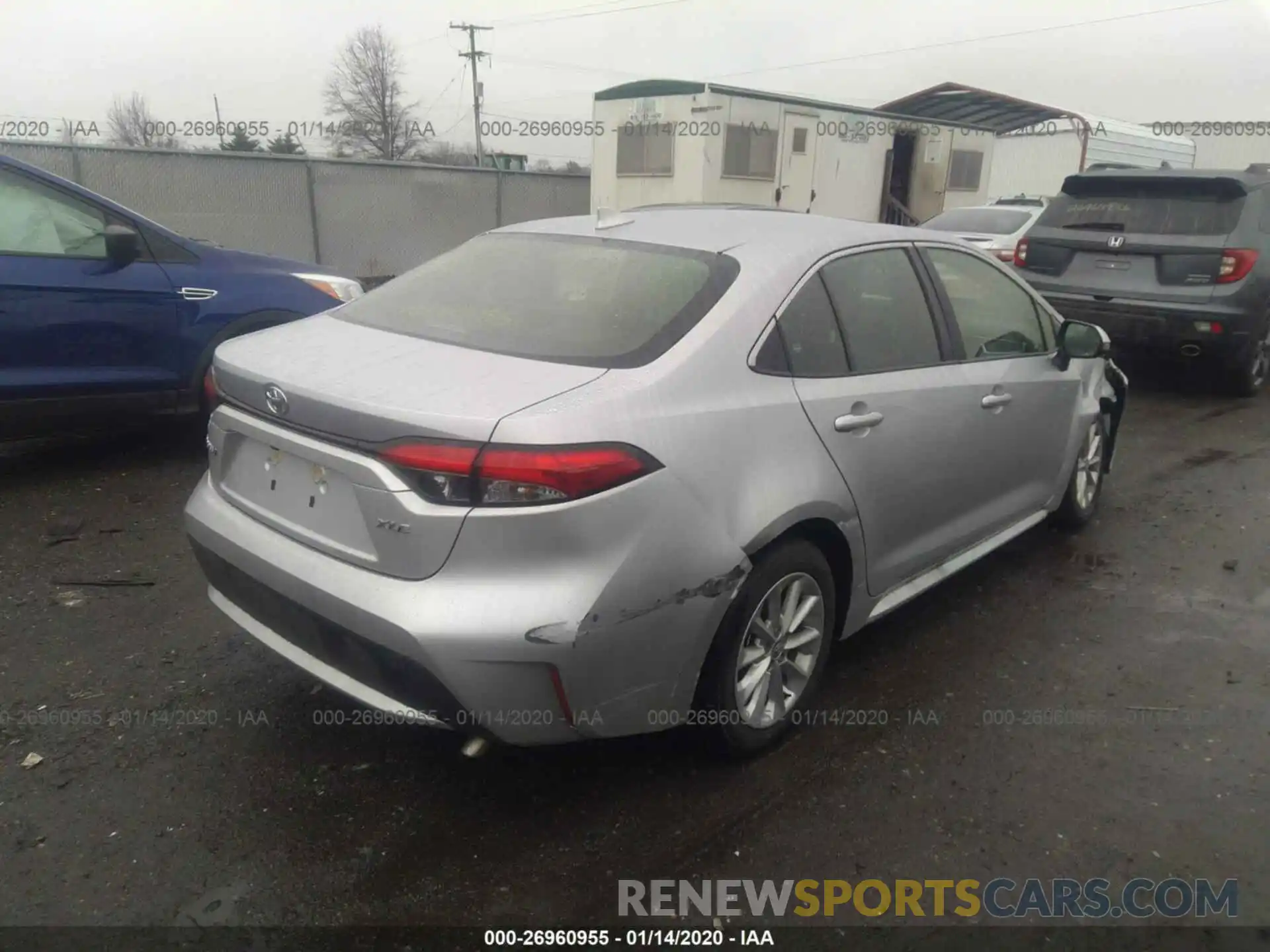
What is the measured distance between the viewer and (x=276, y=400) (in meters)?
2.47

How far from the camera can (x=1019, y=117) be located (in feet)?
78.5

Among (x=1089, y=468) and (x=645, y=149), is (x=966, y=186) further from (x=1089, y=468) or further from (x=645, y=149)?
(x=1089, y=468)

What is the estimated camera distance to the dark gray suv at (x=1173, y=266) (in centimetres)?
696

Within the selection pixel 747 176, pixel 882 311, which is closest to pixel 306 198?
pixel 747 176

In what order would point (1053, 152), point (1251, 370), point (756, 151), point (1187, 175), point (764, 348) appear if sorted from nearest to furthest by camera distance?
point (764, 348)
point (1187, 175)
point (1251, 370)
point (756, 151)
point (1053, 152)

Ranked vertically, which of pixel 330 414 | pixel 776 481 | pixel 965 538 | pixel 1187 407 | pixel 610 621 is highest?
pixel 330 414

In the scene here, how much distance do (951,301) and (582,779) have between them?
85.8 inches

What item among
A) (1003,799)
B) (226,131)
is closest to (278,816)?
(1003,799)

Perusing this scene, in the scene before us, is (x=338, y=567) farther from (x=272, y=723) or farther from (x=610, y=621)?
(x=272, y=723)

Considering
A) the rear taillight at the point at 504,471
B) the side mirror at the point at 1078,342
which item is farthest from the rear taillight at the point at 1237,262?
the rear taillight at the point at 504,471

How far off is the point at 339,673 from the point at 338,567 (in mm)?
288

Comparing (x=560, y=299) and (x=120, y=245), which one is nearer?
(x=560, y=299)

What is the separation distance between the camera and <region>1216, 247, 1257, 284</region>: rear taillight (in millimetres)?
6906

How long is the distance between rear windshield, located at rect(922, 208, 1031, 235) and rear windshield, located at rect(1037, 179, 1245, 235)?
445 cm
